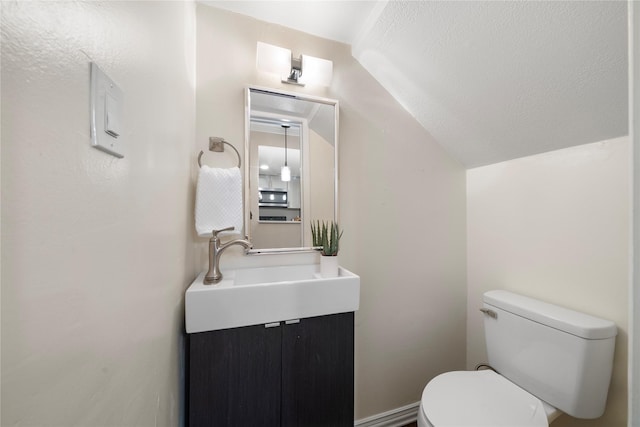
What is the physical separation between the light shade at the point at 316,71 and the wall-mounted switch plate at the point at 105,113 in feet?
3.12

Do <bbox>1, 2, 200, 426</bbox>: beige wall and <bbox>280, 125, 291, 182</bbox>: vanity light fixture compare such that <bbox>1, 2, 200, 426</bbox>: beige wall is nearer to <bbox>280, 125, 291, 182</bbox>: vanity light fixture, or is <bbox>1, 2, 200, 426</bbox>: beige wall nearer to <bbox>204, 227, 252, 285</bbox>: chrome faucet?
<bbox>204, 227, 252, 285</bbox>: chrome faucet

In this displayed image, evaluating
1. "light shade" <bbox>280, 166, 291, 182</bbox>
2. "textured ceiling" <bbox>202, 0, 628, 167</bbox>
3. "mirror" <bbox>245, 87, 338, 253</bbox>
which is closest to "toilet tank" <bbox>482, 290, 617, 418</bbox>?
"textured ceiling" <bbox>202, 0, 628, 167</bbox>

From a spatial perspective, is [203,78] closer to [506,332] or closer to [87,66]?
[87,66]

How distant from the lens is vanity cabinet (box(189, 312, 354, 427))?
81cm

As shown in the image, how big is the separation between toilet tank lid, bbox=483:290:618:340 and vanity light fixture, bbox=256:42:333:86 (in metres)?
1.44

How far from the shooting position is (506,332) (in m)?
1.13

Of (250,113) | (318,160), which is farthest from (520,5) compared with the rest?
(250,113)

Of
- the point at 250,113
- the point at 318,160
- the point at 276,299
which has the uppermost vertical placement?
the point at 250,113

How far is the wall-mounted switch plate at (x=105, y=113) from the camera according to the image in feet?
1.23

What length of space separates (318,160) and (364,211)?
387 millimetres

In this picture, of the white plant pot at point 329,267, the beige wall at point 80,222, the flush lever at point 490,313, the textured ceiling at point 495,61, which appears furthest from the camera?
the flush lever at point 490,313

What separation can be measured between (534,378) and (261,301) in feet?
4.07

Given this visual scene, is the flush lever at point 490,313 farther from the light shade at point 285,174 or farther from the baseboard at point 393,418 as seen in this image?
the light shade at point 285,174

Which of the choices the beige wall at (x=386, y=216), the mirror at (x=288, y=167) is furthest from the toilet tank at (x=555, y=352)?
the mirror at (x=288, y=167)
